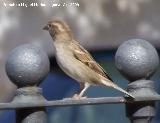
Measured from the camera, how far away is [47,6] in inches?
204

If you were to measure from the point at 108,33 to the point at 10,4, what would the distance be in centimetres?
86

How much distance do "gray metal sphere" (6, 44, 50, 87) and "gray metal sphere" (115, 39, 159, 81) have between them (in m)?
0.34

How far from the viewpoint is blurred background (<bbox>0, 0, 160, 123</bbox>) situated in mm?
5152

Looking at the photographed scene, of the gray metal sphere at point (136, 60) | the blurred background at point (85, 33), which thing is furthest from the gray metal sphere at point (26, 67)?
the blurred background at point (85, 33)

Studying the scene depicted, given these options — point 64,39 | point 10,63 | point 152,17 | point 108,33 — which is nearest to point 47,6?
point 108,33

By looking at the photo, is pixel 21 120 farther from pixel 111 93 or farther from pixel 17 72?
pixel 111 93

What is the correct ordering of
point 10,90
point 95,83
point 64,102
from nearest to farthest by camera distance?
1. point 64,102
2. point 95,83
3. point 10,90

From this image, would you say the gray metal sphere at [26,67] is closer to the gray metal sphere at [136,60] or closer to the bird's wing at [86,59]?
the gray metal sphere at [136,60]

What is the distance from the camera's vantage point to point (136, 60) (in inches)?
103

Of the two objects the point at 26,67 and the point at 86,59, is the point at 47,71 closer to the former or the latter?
the point at 26,67

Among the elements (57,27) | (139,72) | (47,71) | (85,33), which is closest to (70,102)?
(47,71)

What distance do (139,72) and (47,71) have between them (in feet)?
1.29

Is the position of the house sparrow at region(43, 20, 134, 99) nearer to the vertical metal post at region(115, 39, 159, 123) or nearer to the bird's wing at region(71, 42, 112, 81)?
the bird's wing at region(71, 42, 112, 81)

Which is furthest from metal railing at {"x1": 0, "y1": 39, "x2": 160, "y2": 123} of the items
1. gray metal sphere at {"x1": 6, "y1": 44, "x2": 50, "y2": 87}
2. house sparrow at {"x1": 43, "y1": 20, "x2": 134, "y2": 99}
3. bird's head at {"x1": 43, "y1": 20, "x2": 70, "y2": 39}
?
bird's head at {"x1": 43, "y1": 20, "x2": 70, "y2": 39}
